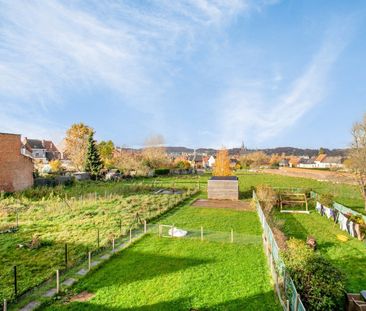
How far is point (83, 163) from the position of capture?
141ft

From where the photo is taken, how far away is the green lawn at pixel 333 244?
953cm

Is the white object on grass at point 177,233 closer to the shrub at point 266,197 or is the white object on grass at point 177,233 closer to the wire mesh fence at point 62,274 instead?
the wire mesh fence at point 62,274

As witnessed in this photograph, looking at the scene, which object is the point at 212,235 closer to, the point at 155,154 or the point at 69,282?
the point at 69,282

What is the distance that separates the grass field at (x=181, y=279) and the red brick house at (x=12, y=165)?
18.6 metres

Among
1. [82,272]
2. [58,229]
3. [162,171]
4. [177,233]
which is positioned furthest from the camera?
Answer: [162,171]

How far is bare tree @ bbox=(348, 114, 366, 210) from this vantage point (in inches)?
850

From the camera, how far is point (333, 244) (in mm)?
13117

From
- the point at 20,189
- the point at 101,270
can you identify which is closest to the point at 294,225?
the point at 101,270

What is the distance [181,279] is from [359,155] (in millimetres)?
19626

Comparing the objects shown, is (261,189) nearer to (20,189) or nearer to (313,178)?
(20,189)

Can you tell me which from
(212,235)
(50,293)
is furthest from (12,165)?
(50,293)

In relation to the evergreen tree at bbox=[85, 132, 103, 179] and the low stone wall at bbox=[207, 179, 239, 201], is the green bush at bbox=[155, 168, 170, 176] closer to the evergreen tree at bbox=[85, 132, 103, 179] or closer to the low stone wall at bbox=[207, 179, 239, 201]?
the evergreen tree at bbox=[85, 132, 103, 179]

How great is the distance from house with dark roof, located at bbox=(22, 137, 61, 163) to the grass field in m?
58.6

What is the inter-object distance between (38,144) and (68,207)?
5543 centimetres
